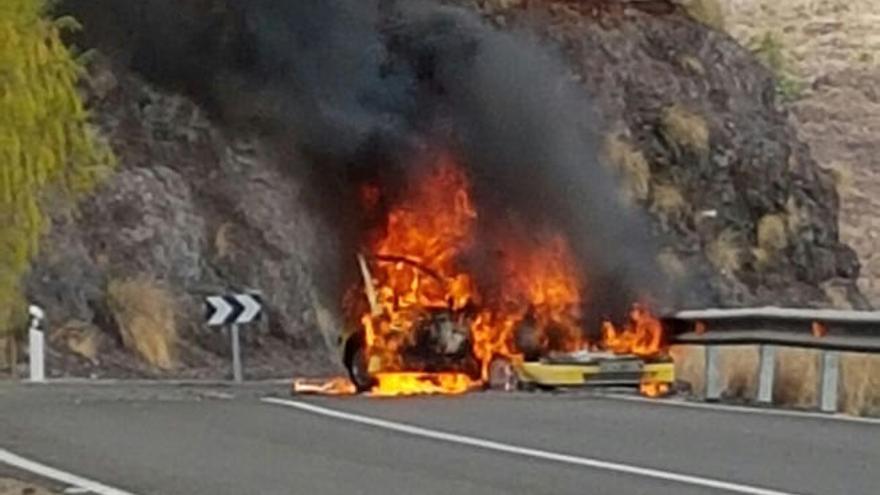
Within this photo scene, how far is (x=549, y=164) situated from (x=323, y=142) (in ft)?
13.3

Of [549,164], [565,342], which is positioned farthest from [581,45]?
[565,342]

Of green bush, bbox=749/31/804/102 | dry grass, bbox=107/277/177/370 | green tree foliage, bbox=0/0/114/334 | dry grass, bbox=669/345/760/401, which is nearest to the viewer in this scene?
green tree foliage, bbox=0/0/114/334

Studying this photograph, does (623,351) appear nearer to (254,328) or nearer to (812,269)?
(254,328)

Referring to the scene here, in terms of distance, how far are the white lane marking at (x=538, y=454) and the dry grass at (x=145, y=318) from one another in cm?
985

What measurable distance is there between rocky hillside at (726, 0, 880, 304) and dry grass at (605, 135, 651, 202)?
1011 centimetres

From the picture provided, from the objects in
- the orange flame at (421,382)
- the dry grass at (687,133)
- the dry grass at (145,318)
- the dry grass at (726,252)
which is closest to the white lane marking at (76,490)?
the orange flame at (421,382)

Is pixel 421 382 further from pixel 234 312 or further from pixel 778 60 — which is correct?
pixel 778 60

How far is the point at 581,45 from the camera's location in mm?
38406

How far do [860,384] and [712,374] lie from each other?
1472 millimetres

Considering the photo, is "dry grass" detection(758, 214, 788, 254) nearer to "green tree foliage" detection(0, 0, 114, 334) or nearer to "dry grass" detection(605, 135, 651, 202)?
"dry grass" detection(605, 135, 651, 202)

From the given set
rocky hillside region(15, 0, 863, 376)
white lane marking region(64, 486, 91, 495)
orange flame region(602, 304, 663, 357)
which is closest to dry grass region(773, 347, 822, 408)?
orange flame region(602, 304, 663, 357)

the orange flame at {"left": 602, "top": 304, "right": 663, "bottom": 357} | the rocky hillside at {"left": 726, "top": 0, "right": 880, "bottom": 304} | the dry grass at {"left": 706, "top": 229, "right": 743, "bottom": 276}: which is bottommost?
the orange flame at {"left": 602, "top": 304, "right": 663, "bottom": 357}

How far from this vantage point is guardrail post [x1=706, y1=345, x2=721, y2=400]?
64.2ft

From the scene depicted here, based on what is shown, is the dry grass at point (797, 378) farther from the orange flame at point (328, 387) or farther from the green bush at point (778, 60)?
the green bush at point (778, 60)
